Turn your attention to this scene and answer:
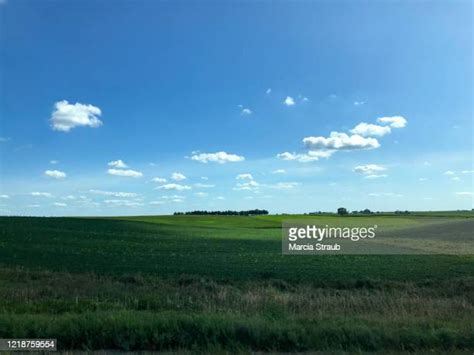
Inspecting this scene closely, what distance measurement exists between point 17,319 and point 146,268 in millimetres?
14925

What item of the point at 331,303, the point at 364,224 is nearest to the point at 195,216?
the point at 364,224

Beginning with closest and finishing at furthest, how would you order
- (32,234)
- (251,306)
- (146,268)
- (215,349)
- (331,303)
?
(215,349), (251,306), (331,303), (146,268), (32,234)

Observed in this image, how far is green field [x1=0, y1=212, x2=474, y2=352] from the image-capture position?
7137mm

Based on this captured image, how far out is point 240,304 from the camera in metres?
11.5

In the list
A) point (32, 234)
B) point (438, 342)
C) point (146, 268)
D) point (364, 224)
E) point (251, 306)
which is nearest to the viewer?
point (438, 342)

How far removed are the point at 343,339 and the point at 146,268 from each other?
17.1 meters

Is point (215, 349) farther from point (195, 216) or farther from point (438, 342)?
point (195, 216)

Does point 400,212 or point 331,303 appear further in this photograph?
point 400,212

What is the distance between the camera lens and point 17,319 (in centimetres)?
805

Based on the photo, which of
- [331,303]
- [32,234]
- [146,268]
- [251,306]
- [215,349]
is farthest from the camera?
[32,234]

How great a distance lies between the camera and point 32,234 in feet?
139

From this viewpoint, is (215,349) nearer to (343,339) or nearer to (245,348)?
(245,348)

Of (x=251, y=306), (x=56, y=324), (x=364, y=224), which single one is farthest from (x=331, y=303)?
(x=364, y=224)

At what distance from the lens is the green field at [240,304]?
7137 millimetres
